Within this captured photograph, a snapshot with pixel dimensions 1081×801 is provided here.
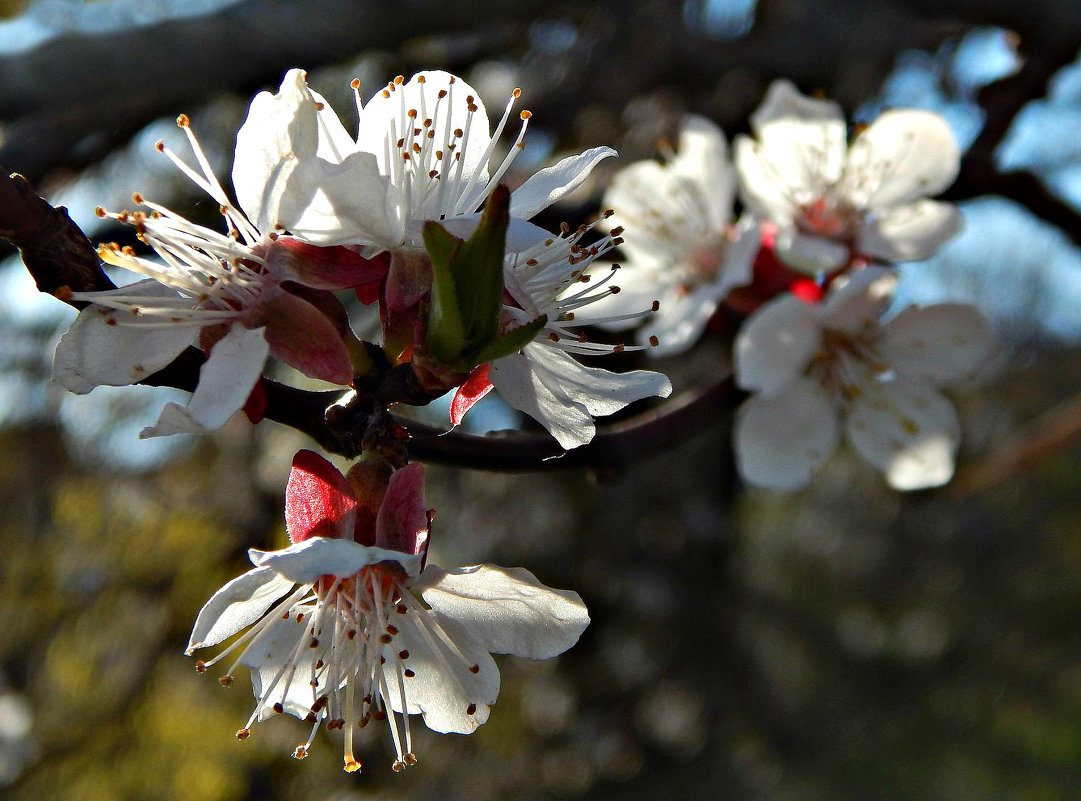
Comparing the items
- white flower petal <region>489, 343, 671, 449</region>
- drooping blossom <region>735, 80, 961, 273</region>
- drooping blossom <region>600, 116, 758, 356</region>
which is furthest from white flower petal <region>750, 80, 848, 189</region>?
white flower petal <region>489, 343, 671, 449</region>

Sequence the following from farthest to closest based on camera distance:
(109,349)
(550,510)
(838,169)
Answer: (550,510), (838,169), (109,349)

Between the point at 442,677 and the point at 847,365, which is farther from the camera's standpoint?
the point at 847,365

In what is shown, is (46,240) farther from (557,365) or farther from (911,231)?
(911,231)

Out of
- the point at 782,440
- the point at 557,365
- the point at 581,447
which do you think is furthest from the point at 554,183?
the point at 782,440

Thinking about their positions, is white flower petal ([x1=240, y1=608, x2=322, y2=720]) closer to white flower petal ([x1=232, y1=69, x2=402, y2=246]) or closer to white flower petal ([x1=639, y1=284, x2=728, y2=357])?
white flower petal ([x1=232, y1=69, x2=402, y2=246])

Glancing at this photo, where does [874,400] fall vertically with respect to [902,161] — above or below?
below

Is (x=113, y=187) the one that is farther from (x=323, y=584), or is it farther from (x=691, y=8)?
(x=323, y=584)

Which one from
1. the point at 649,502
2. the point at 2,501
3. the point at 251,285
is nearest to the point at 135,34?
the point at 251,285
